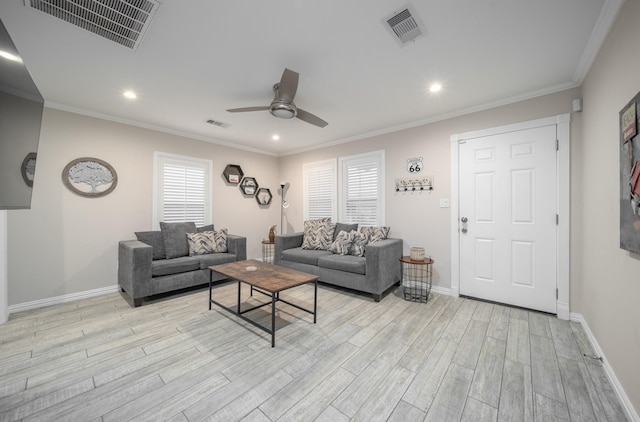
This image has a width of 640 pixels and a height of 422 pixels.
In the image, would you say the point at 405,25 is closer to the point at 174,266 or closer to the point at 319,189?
the point at 319,189

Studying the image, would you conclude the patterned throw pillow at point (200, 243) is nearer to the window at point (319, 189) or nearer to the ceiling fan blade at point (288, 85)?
the window at point (319, 189)

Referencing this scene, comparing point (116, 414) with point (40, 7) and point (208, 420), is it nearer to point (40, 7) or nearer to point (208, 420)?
point (208, 420)

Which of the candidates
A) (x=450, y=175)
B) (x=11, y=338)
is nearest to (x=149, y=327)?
(x=11, y=338)

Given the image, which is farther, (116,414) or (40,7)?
(40,7)

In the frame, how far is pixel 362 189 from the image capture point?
14.3 ft

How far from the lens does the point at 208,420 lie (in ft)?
4.60

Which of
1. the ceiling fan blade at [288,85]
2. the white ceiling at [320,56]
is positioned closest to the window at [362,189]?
the white ceiling at [320,56]

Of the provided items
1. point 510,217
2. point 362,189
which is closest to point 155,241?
point 362,189

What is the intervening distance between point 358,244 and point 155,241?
2.96 meters

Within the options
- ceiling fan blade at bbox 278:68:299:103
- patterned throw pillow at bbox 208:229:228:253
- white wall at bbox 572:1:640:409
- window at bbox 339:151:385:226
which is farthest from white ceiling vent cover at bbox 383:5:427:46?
patterned throw pillow at bbox 208:229:228:253

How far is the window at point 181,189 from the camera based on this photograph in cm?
397

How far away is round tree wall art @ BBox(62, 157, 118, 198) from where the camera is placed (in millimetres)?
3209

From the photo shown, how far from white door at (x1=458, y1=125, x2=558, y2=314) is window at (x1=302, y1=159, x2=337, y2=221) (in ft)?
7.17

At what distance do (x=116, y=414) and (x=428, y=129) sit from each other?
4.21m
